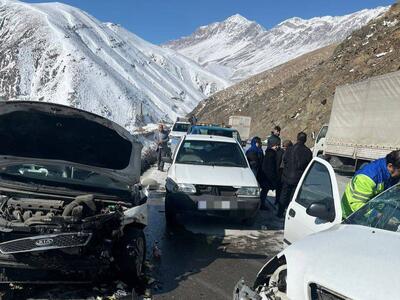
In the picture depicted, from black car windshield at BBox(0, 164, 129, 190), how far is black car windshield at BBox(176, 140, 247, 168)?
3439 millimetres

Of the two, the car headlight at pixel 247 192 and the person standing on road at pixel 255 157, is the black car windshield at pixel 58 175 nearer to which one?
the car headlight at pixel 247 192

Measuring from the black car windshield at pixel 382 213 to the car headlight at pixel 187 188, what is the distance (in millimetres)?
4084

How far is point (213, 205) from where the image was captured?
757 cm

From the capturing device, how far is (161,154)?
16.7m

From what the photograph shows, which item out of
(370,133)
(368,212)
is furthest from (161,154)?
(368,212)

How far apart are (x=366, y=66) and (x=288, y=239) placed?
27.8 meters

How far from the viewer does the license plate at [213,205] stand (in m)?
7.55

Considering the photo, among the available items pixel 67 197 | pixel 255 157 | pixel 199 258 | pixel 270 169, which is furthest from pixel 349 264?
pixel 255 157

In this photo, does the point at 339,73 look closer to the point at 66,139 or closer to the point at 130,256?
the point at 66,139

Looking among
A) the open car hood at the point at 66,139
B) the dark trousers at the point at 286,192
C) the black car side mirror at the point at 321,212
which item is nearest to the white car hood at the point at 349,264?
the black car side mirror at the point at 321,212

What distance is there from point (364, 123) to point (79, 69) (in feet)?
299

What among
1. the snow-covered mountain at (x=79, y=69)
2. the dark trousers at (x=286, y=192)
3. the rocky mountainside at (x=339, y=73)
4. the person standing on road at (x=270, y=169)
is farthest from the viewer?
the snow-covered mountain at (x=79, y=69)

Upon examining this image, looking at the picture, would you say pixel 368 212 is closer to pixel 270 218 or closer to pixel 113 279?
pixel 113 279

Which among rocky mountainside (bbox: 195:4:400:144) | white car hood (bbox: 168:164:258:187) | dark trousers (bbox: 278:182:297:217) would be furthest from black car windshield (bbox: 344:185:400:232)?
rocky mountainside (bbox: 195:4:400:144)
